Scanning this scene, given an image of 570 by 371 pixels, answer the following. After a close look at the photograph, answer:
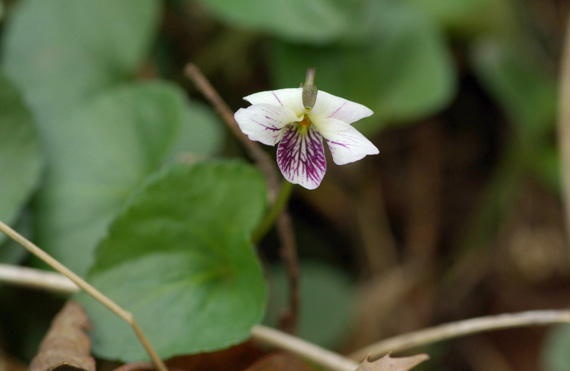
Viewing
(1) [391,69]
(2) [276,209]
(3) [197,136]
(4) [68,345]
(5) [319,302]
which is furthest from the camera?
(1) [391,69]

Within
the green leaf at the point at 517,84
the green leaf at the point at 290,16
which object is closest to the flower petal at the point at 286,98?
the green leaf at the point at 290,16

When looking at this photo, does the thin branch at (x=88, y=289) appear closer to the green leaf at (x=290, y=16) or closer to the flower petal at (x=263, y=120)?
the flower petal at (x=263, y=120)

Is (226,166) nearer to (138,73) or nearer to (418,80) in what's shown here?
(138,73)

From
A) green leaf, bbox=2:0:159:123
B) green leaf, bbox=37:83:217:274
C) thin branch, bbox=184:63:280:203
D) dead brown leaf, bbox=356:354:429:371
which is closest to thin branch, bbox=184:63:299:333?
thin branch, bbox=184:63:280:203

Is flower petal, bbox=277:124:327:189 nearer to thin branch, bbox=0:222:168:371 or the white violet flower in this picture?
the white violet flower

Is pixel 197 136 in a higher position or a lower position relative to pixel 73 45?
lower

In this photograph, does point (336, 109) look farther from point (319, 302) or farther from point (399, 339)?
point (319, 302)

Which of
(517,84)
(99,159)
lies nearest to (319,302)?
(99,159)
